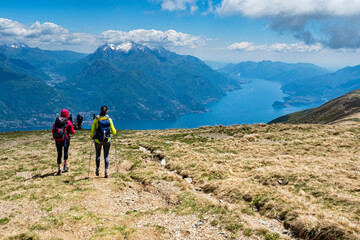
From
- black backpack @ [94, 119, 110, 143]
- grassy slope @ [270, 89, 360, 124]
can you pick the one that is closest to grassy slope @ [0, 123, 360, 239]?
black backpack @ [94, 119, 110, 143]

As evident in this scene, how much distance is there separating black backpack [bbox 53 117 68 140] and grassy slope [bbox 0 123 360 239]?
2.84 meters

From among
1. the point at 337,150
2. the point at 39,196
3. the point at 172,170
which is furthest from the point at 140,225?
the point at 337,150

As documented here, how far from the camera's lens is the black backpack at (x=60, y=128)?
1357 centimetres

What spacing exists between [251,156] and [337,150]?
8150mm

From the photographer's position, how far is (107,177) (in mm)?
14164

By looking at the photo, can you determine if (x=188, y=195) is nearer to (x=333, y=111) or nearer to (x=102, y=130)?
(x=102, y=130)

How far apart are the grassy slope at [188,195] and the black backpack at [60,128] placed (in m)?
2.84

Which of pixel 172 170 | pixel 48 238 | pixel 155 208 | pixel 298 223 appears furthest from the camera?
pixel 172 170

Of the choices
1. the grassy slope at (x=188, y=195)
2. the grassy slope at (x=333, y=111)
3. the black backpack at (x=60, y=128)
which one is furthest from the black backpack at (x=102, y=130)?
the grassy slope at (x=333, y=111)

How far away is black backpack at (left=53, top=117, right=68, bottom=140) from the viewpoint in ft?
44.5

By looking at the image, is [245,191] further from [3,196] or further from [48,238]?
[3,196]

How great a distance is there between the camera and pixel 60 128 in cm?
1370

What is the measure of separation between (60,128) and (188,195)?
9.03 metres

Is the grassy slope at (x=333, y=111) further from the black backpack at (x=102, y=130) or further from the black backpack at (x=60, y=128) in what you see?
the black backpack at (x=60, y=128)
